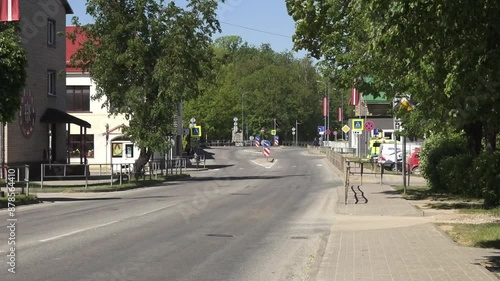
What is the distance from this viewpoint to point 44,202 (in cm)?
2203

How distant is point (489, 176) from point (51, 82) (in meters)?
28.4

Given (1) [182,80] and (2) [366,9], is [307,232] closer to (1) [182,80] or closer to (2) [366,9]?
(2) [366,9]

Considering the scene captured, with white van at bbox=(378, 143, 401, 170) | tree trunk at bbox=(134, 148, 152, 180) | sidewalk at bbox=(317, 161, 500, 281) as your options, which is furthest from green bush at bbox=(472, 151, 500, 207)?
white van at bbox=(378, 143, 401, 170)

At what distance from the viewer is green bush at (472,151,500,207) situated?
17391 millimetres

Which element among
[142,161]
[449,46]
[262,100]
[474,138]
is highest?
[262,100]

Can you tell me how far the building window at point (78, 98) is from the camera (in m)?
53.7

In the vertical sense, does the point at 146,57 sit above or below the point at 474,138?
above

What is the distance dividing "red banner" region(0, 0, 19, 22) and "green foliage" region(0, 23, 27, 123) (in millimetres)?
1997

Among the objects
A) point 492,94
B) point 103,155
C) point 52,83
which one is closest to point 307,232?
point 492,94

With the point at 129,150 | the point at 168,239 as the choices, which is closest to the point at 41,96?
the point at 129,150

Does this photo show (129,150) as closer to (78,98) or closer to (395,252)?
(78,98)

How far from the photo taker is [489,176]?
1745cm

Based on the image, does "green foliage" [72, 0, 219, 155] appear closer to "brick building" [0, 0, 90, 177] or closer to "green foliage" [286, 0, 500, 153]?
"brick building" [0, 0, 90, 177]

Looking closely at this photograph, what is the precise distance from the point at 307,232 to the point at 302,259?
355 cm
